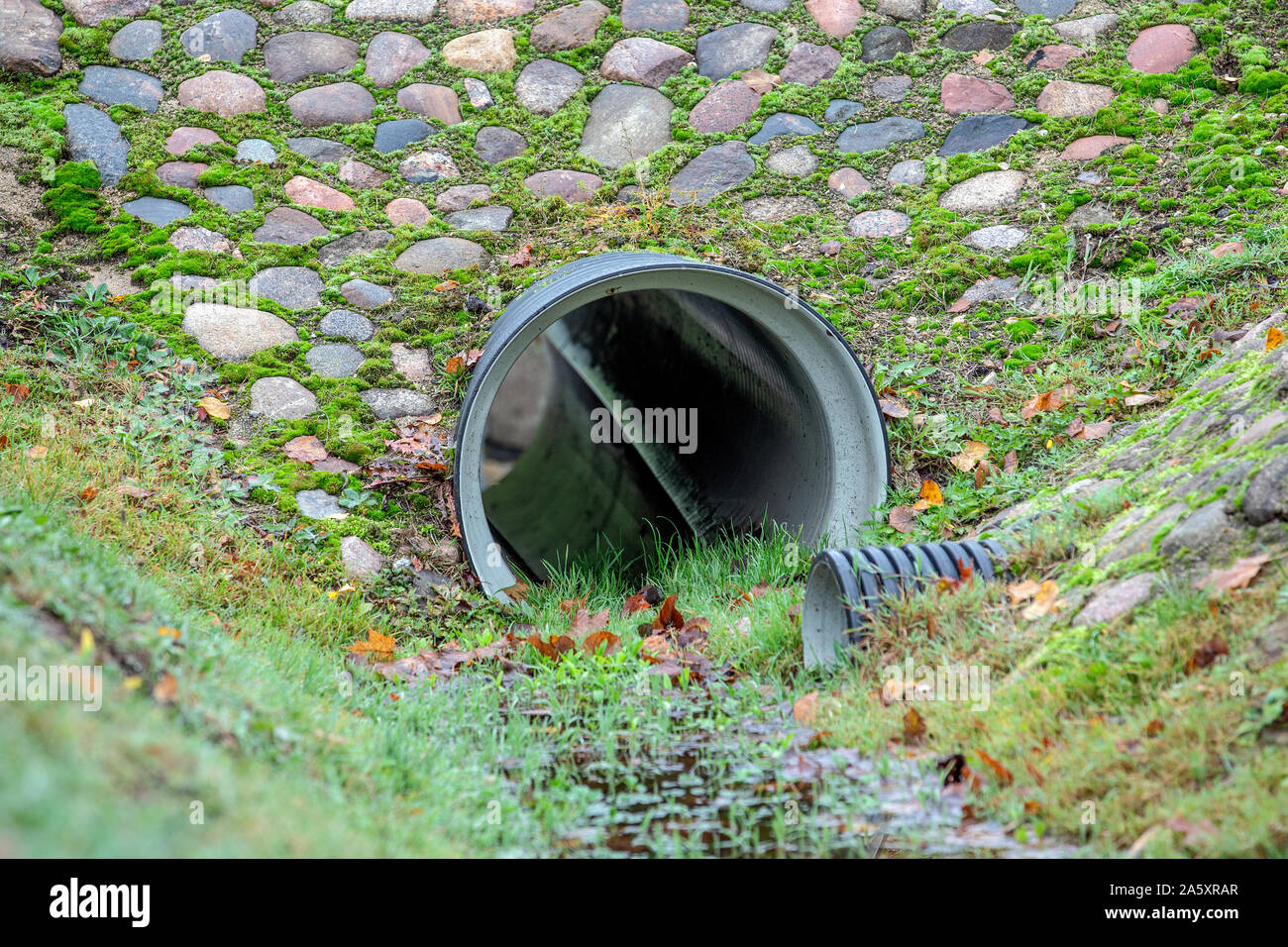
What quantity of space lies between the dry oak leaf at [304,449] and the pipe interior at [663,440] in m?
1.09

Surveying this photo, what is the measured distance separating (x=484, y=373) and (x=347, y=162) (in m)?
2.49

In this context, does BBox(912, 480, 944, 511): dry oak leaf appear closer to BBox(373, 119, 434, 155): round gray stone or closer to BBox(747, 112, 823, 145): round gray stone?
BBox(747, 112, 823, 145): round gray stone

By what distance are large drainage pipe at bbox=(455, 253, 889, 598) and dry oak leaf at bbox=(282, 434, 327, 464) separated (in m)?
0.78

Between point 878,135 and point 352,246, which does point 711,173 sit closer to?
point 878,135

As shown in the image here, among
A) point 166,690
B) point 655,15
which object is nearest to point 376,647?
point 166,690

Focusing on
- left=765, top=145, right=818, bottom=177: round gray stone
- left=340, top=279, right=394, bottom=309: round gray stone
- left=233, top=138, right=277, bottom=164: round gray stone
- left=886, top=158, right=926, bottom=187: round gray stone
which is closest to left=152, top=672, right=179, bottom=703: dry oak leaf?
left=340, top=279, right=394, bottom=309: round gray stone

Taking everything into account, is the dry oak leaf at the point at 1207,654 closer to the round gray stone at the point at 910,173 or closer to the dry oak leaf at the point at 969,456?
the dry oak leaf at the point at 969,456

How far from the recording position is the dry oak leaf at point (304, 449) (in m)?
4.38

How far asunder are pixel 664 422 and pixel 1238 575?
15.5 ft

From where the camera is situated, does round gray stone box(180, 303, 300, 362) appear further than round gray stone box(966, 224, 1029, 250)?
No

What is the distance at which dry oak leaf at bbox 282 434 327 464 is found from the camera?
173 inches

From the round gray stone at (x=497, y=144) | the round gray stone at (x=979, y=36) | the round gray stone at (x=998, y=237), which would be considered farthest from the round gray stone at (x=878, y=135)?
the round gray stone at (x=497, y=144)

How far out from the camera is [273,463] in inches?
170

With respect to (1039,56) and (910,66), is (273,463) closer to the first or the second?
(910,66)
